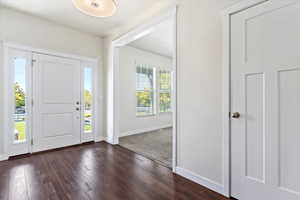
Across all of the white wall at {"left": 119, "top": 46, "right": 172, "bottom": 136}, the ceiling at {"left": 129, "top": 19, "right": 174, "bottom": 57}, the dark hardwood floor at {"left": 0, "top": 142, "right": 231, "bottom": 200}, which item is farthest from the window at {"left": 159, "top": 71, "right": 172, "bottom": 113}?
the dark hardwood floor at {"left": 0, "top": 142, "right": 231, "bottom": 200}

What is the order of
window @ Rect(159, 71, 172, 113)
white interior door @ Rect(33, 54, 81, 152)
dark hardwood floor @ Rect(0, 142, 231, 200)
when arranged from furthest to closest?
window @ Rect(159, 71, 172, 113) < white interior door @ Rect(33, 54, 81, 152) < dark hardwood floor @ Rect(0, 142, 231, 200)

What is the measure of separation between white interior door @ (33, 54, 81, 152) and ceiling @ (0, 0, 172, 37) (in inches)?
31.8

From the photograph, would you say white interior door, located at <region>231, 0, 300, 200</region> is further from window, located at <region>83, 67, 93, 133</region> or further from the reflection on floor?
window, located at <region>83, 67, 93, 133</region>

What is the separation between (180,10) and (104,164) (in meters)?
2.74

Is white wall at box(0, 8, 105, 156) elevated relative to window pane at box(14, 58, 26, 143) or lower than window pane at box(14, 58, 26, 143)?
elevated

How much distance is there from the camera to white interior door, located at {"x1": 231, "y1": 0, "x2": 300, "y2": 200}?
138cm

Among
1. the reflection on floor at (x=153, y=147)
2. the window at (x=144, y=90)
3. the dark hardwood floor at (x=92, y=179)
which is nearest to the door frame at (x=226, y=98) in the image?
the dark hardwood floor at (x=92, y=179)

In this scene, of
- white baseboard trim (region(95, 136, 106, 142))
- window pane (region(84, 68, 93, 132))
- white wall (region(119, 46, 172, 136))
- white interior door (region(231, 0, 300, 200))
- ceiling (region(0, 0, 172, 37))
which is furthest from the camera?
white wall (region(119, 46, 172, 136))

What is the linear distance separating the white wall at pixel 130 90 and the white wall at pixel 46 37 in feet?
2.29

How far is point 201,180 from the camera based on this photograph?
2.05 m

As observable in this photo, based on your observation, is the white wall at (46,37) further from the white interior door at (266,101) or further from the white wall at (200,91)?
the white interior door at (266,101)

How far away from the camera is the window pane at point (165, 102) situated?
229 inches

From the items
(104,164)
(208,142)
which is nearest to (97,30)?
(104,164)

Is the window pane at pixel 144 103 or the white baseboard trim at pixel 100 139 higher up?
the window pane at pixel 144 103
